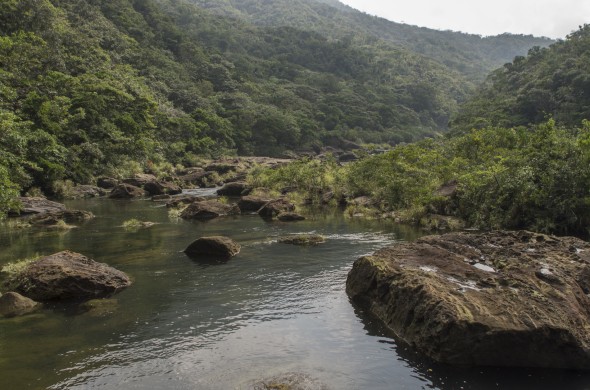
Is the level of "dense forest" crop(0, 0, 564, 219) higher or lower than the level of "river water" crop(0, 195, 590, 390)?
higher

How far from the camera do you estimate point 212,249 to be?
2094 cm

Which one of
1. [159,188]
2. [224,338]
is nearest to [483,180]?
[224,338]

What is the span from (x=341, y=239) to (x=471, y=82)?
195 meters

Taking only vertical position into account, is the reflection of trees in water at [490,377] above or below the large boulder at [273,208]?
below

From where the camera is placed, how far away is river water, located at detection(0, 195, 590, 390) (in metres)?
9.95

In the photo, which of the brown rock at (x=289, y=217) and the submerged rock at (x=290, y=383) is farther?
the brown rock at (x=289, y=217)

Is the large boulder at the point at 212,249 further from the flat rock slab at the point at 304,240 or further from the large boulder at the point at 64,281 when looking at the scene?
the large boulder at the point at 64,281

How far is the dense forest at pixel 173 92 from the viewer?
164 ft

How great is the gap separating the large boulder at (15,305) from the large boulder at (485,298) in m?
9.80

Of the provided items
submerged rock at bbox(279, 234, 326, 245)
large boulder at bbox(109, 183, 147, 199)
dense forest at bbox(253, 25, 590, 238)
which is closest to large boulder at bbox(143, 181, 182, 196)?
large boulder at bbox(109, 183, 147, 199)

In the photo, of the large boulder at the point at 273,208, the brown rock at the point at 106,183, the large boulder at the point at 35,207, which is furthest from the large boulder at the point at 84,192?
the large boulder at the point at 273,208

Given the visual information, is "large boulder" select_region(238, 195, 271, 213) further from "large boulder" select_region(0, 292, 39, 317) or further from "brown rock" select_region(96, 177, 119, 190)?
"large boulder" select_region(0, 292, 39, 317)

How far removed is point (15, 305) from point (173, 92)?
288 feet

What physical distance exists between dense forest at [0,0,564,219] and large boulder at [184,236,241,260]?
772 cm
